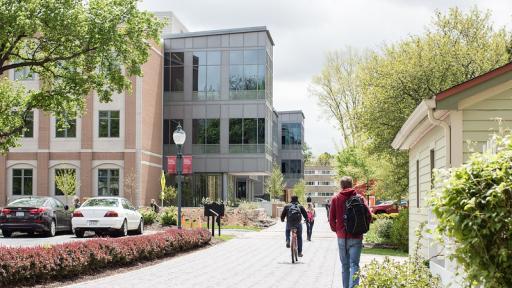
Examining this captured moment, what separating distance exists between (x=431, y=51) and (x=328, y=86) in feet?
107

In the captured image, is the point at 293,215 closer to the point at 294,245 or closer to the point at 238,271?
the point at 294,245

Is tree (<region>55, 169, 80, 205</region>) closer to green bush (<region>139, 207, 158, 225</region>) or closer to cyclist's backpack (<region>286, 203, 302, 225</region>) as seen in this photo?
green bush (<region>139, 207, 158, 225</region>)

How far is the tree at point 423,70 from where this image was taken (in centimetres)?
2648

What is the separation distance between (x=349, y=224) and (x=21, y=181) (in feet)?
145

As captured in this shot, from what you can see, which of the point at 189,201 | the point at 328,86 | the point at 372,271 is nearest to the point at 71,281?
the point at 372,271

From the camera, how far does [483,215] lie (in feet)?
16.7

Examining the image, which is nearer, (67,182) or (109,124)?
(67,182)

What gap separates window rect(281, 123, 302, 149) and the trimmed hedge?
79.2m

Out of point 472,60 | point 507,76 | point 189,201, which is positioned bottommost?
point 189,201

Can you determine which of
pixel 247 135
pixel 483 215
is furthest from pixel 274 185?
pixel 483 215

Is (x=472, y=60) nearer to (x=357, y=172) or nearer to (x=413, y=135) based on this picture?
(x=413, y=135)

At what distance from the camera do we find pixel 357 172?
56375mm

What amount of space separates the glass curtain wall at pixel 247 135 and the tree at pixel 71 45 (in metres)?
31.7

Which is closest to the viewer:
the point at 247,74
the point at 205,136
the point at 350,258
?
the point at 350,258
